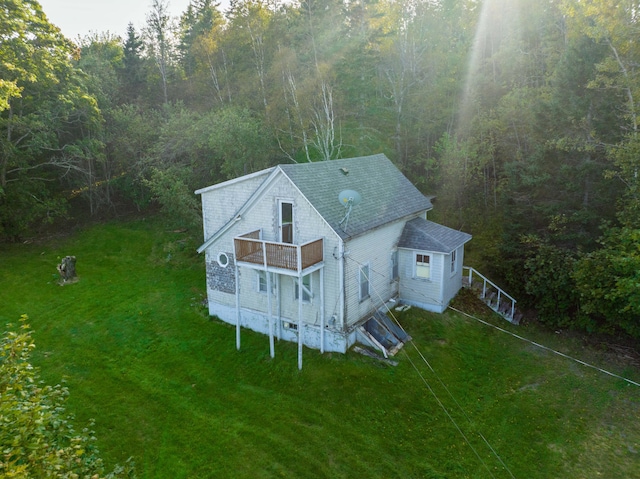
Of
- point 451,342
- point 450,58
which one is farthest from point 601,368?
point 450,58

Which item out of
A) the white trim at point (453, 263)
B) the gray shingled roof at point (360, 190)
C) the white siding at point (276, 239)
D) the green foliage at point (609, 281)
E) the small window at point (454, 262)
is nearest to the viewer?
the green foliage at point (609, 281)

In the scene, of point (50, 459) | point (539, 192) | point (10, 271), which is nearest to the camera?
point (50, 459)

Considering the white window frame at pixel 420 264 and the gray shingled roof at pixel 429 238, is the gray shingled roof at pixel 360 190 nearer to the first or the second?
the gray shingled roof at pixel 429 238

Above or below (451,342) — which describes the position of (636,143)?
above

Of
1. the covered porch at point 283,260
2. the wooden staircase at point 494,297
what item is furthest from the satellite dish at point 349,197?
the wooden staircase at point 494,297

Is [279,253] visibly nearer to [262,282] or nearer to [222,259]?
[262,282]

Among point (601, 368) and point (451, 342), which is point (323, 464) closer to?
point (451, 342)

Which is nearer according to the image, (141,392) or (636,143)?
(141,392)
